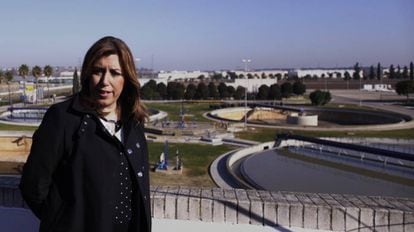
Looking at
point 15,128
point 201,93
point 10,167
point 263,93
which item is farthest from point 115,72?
point 263,93

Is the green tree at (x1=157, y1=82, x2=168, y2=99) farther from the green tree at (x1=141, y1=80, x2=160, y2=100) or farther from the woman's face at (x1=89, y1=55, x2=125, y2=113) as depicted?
the woman's face at (x1=89, y1=55, x2=125, y2=113)

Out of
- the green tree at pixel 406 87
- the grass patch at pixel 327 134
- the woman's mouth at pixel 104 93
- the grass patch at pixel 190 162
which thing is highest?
the woman's mouth at pixel 104 93

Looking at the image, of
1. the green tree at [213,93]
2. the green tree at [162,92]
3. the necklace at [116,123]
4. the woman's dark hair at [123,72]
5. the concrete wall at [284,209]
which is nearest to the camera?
the woman's dark hair at [123,72]

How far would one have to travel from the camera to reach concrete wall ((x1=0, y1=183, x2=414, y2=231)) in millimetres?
2643

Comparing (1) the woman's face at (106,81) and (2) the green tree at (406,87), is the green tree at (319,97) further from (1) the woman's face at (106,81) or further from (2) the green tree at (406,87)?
(1) the woman's face at (106,81)

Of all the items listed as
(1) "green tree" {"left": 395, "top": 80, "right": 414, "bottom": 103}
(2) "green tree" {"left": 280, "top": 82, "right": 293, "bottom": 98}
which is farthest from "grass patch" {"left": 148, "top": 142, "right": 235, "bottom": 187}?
(1) "green tree" {"left": 395, "top": 80, "right": 414, "bottom": 103}

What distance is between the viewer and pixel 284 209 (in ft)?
8.83

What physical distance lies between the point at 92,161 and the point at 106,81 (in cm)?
29

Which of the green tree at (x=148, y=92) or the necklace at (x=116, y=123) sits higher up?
the necklace at (x=116, y=123)

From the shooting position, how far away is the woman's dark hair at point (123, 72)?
5.15 ft

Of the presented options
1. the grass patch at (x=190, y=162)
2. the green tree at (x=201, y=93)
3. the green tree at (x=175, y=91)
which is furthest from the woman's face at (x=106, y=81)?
the green tree at (x=175, y=91)

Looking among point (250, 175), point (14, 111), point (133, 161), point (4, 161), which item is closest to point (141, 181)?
point (133, 161)

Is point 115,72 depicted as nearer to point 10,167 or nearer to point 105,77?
point 105,77

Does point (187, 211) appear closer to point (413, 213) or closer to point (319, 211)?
point (319, 211)
